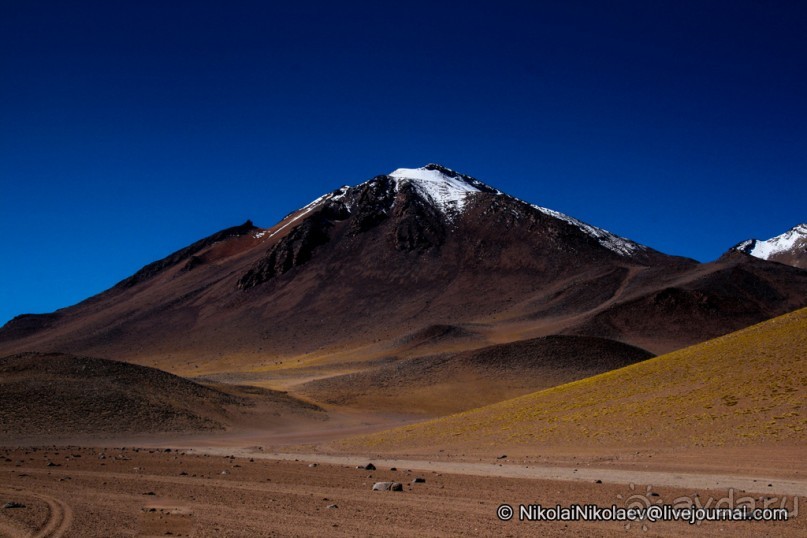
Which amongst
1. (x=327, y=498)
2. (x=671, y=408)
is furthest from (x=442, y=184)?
(x=327, y=498)

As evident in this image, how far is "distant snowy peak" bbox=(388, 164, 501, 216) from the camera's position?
157 meters

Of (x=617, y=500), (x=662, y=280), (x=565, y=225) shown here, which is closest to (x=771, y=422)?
(x=617, y=500)

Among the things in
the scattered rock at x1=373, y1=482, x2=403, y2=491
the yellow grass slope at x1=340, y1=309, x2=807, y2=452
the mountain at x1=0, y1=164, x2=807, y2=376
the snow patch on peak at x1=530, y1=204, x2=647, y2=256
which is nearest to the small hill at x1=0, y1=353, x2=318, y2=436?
the yellow grass slope at x1=340, y1=309, x2=807, y2=452

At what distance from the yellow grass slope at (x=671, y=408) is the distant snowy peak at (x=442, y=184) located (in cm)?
12064

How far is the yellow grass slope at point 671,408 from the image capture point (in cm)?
2133

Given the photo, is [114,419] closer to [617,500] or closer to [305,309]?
[617,500]

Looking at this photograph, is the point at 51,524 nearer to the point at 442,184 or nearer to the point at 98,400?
Result: the point at 98,400

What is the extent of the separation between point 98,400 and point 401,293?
3411 inches

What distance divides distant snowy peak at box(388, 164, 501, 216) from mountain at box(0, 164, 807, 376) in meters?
0.74

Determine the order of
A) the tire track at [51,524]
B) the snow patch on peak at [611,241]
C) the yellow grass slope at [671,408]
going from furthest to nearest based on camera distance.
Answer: the snow patch on peak at [611,241]
the yellow grass slope at [671,408]
the tire track at [51,524]

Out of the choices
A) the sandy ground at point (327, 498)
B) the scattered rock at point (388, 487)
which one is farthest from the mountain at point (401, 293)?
the scattered rock at point (388, 487)

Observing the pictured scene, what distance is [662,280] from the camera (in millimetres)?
108062

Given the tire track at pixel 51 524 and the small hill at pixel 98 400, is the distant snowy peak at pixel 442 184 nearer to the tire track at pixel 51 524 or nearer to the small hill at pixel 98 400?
the small hill at pixel 98 400

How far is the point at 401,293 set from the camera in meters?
122
